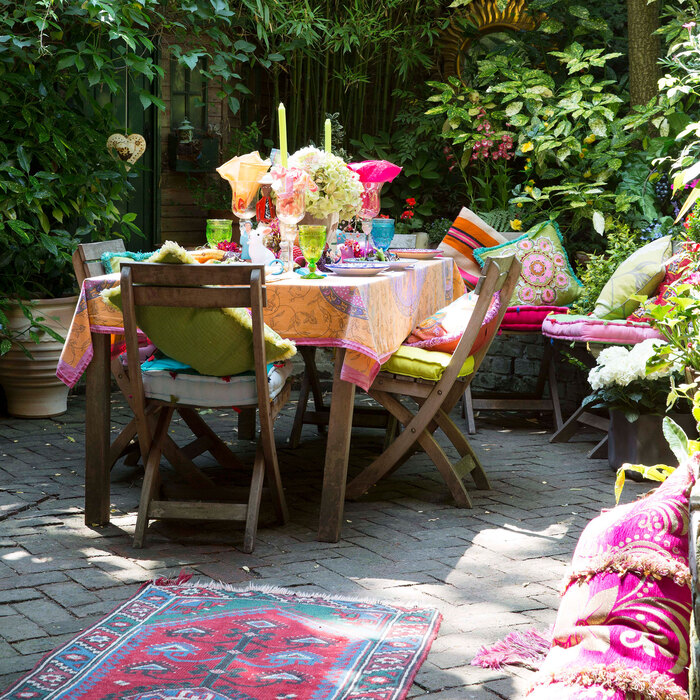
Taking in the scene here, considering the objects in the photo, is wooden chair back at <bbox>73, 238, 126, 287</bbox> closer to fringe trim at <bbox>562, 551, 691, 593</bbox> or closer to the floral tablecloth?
the floral tablecloth

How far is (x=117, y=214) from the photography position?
593 centimetres

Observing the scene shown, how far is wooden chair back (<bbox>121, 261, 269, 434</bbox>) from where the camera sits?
3.09 metres

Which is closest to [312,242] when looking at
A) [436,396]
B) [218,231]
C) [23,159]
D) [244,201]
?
[244,201]

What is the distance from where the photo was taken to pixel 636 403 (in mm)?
4352

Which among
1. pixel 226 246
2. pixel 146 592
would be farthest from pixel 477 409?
pixel 146 592

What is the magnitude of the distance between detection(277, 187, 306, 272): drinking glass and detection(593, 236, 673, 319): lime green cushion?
196cm

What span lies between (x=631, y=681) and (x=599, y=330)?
301cm

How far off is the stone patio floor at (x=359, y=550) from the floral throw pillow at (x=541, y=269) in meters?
1.15

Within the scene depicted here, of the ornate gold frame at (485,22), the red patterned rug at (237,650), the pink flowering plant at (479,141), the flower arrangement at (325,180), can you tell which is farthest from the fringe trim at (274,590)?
the ornate gold frame at (485,22)

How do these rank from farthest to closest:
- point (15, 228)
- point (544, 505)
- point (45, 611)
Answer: point (15, 228) < point (544, 505) < point (45, 611)

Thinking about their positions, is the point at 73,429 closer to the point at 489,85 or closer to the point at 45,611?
the point at 45,611

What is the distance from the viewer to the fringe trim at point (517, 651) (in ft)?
8.21

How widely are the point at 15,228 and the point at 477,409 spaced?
2642 mm

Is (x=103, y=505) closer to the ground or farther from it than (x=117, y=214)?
closer to the ground
